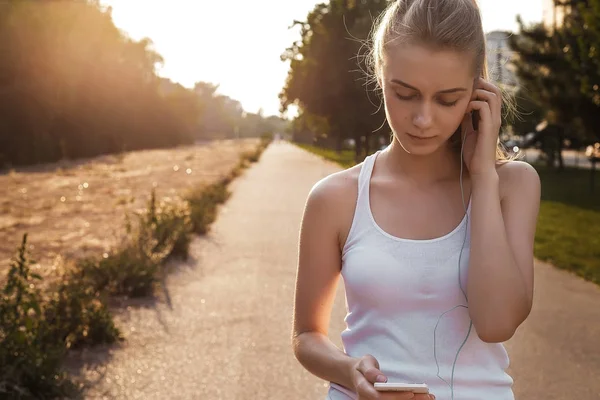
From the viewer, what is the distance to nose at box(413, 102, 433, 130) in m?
2.14

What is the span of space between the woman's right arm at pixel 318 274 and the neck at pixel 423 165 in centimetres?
16

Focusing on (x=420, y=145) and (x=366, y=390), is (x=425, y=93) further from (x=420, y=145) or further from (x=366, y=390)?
(x=366, y=390)

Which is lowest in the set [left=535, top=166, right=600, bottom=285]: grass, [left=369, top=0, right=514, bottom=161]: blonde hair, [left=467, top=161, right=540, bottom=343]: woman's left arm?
[left=535, top=166, right=600, bottom=285]: grass

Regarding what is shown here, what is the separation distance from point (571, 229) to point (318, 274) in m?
12.6

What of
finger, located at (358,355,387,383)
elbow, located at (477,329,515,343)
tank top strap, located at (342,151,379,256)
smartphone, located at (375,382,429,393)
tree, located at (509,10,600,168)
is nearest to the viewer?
smartphone, located at (375,382,429,393)

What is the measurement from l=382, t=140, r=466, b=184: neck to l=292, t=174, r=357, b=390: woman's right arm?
16 centimetres

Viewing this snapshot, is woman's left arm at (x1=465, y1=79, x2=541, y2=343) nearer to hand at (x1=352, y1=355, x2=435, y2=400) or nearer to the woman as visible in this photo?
the woman

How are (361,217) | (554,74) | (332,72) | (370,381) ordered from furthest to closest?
(332,72)
(554,74)
(361,217)
(370,381)

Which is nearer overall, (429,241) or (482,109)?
(429,241)

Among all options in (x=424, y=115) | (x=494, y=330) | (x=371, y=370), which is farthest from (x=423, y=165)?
(x=371, y=370)

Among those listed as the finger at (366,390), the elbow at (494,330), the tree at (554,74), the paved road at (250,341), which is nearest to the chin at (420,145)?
the elbow at (494,330)

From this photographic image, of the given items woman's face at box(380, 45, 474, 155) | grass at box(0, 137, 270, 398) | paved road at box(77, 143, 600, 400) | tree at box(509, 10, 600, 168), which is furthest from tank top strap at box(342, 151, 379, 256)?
tree at box(509, 10, 600, 168)

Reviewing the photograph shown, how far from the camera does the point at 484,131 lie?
228cm

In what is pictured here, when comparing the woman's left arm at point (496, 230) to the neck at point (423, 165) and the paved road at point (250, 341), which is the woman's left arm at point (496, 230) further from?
the paved road at point (250, 341)
